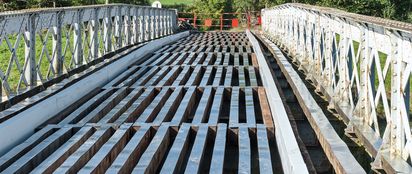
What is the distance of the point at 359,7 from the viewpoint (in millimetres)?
40125

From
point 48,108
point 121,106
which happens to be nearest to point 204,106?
point 121,106

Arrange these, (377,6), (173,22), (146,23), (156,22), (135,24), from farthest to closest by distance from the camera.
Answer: (377,6) → (173,22) → (156,22) → (146,23) → (135,24)

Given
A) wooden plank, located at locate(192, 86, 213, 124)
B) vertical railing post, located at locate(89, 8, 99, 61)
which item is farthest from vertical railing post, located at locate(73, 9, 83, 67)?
wooden plank, located at locate(192, 86, 213, 124)

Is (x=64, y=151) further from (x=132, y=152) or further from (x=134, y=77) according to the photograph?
(x=134, y=77)

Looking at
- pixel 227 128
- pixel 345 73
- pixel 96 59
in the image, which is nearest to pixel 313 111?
pixel 345 73

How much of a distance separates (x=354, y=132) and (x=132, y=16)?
32.3 ft

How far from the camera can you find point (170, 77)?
845cm

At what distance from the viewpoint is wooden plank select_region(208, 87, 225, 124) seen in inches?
226

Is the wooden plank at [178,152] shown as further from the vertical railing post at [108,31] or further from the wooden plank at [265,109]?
the vertical railing post at [108,31]

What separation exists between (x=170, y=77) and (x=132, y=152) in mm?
4057

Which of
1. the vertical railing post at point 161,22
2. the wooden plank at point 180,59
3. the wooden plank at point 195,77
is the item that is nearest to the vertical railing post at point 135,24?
the wooden plank at point 180,59

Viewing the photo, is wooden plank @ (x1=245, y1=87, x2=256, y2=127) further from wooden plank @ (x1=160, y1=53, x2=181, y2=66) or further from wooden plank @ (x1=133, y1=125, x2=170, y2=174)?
wooden plank @ (x1=160, y1=53, x2=181, y2=66)

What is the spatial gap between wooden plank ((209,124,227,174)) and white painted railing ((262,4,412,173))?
1112 millimetres

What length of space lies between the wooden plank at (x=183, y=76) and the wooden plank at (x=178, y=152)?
2617mm
